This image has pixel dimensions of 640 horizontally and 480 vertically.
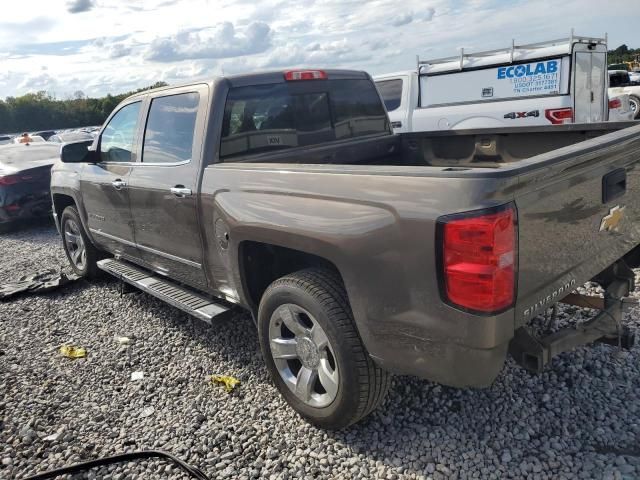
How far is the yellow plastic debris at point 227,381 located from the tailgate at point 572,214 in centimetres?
197

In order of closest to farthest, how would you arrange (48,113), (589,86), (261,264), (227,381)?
(261,264) → (227,381) → (589,86) → (48,113)

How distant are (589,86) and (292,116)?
6.94 metres

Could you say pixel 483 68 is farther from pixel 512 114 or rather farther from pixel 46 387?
pixel 46 387

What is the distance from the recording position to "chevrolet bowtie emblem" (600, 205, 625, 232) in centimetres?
264

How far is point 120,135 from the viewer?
4.68 m

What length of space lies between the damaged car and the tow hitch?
872 centimetres

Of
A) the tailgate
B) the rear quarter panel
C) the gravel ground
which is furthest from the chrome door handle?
the tailgate

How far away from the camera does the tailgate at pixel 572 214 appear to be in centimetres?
217

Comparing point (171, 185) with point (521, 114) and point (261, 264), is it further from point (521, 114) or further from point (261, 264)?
point (521, 114)

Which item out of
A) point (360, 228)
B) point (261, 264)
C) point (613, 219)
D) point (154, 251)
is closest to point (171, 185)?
point (154, 251)

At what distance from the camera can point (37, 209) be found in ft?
30.2

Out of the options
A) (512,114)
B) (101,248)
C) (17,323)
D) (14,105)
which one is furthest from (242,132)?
(14,105)

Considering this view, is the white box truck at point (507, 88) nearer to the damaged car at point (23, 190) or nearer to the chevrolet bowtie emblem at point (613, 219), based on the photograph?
the chevrolet bowtie emblem at point (613, 219)

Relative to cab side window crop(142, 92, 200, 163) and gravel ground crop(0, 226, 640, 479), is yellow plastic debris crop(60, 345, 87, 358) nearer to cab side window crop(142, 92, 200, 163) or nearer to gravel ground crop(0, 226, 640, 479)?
gravel ground crop(0, 226, 640, 479)
